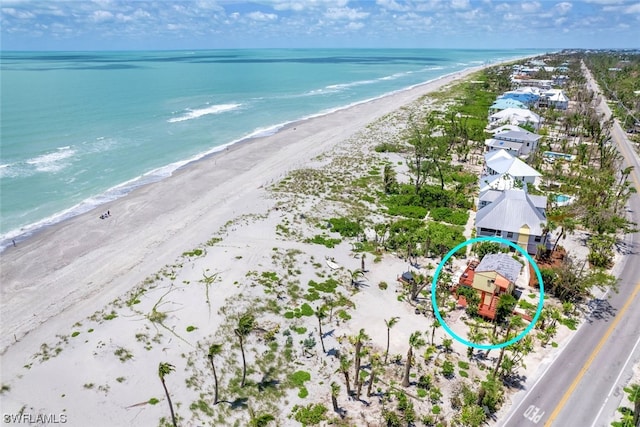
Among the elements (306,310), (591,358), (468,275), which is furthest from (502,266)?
(306,310)

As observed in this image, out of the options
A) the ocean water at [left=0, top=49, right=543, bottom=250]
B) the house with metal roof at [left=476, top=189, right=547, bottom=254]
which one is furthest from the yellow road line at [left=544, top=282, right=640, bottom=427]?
the ocean water at [left=0, top=49, right=543, bottom=250]

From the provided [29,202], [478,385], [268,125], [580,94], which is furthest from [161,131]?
[580,94]

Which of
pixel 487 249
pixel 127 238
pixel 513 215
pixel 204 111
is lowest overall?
pixel 127 238

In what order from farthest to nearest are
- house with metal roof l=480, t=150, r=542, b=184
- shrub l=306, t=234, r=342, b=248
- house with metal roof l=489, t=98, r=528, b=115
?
house with metal roof l=489, t=98, r=528, b=115 → house with metal roof l=480, t=150, r=542, b=184 → shrub l=306, t=234, r=342, b=248

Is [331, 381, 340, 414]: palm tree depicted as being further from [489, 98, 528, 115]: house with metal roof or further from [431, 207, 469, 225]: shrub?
[489, 98, 528, 115]: house with metal roof

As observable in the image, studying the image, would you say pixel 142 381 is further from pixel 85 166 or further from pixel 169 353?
pixel 85 166

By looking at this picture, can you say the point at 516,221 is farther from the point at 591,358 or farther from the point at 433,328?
the point at 433,328
